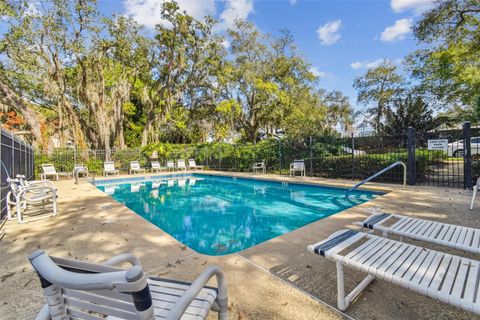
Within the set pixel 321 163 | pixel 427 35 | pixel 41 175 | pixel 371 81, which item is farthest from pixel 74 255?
pixel 371 81

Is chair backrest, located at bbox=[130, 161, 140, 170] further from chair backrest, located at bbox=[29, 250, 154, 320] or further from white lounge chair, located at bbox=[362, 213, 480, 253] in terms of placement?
chair backrest, located at bbox=[29, 250, 154, 320]

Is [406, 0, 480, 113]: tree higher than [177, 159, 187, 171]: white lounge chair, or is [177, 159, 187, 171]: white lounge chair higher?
[406, 0, 480, 113]: tree

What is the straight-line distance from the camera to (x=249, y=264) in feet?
8.51

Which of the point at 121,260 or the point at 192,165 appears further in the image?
the point at 192,165

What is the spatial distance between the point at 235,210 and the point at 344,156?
542 cm

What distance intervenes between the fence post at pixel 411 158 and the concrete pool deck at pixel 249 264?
103 inches

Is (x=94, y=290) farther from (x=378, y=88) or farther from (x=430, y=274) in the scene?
(x=378, y=88)


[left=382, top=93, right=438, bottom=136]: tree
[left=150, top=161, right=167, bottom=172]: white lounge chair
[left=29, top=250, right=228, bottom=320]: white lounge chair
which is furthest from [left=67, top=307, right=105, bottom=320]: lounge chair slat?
[left=382, top=93, right=438, bottom=136]: tree

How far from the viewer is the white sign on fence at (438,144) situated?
6750mm

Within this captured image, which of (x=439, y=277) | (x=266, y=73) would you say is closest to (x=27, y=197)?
(x=439, y=277)

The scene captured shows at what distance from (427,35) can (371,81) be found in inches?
444

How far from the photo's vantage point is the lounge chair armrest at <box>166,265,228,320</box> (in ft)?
3.50

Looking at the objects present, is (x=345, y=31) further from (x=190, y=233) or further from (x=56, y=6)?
(x=56, y=6)

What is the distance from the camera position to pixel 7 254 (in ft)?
10.2
